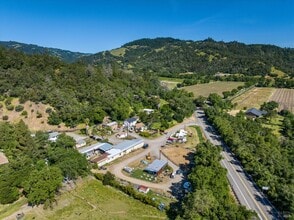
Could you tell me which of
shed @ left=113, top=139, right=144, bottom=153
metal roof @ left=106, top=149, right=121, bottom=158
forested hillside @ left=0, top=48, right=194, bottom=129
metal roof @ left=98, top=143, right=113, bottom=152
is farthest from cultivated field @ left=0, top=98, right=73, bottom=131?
→ metal roof @ left=106, top=149, right=121, bottom=158

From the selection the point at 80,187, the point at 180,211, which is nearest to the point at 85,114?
the point at 80,187

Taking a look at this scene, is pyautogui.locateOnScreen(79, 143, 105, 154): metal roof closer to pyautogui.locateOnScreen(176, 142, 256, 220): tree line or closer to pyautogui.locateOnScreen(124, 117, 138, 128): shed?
pyautogui.locateOnScreen(124, 117, 138, 128): shed

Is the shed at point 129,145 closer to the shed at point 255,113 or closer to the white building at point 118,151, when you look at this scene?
the white building at point 118,151

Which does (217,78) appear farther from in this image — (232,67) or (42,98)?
(42,98)

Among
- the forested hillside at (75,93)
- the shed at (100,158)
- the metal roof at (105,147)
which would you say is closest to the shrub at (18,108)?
the forested hillside at (75,93)

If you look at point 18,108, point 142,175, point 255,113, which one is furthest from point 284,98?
point 18,108

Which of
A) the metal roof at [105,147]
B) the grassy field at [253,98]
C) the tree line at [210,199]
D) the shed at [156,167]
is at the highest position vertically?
the grassy field at [253,98]

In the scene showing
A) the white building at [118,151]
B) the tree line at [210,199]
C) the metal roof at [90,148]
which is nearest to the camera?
the tree line at [210,199]
